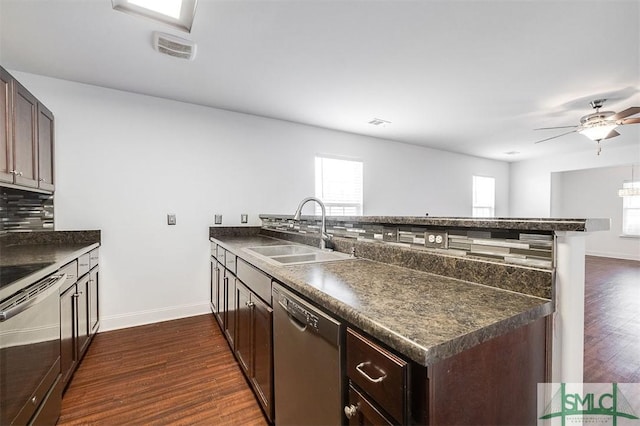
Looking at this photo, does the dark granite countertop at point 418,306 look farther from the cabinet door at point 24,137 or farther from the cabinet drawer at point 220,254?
the cabinet door at point 24,137

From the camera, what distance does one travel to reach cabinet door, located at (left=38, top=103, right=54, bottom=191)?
2340 millimetres

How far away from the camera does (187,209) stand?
3225 mm

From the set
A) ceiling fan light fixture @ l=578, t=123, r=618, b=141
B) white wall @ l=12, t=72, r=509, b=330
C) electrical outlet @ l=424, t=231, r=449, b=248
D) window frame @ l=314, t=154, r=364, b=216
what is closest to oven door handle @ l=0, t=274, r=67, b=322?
white wall @ l=12, t=72, r=509, b=330

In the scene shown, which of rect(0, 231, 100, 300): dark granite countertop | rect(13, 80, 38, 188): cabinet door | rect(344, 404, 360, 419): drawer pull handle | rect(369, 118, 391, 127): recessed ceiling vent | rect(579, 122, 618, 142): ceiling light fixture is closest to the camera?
rect(344, 404, 360, 419): drawer pull handle

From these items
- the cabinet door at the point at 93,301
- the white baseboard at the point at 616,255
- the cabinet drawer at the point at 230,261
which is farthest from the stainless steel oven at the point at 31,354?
the white baseboard at the point at 616,255

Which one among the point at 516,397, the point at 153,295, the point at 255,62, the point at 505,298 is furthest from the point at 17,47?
the point at 516,397

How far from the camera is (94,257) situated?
102 inches

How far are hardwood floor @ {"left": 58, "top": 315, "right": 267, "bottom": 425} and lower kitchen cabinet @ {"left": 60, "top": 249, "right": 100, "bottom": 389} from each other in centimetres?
16

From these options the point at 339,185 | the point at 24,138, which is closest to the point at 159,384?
the point at 24,138

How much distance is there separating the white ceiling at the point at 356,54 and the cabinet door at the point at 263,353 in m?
1.89

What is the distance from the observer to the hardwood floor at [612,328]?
208cm

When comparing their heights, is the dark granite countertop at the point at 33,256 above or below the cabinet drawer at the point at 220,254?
above

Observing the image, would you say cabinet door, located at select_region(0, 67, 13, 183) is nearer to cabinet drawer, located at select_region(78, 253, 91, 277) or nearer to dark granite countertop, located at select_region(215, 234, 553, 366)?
cabinet drawer, located at select_region(78, 253, 91, 277)

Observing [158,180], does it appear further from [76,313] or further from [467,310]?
[467,310]
